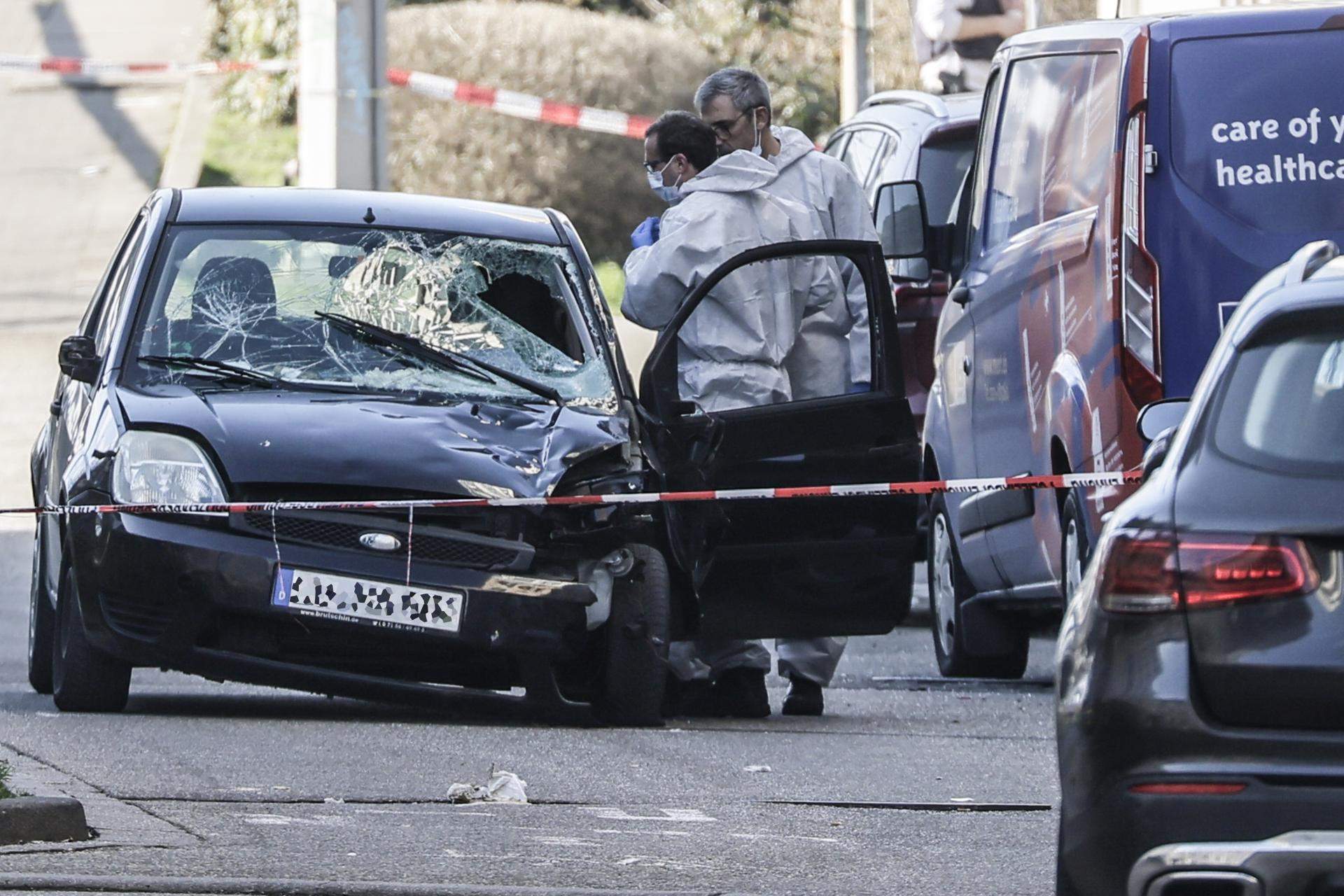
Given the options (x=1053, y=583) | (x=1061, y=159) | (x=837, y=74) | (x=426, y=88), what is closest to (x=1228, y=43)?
(x=1061, y=159)

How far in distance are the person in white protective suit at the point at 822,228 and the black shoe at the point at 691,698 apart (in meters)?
0.26

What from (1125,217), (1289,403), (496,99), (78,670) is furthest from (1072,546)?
(496,99)

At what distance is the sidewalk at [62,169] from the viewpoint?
1984 cm

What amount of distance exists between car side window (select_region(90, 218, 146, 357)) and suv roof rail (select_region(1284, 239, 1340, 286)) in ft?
15.2

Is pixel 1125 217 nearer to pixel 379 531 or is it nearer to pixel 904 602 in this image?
pixel 904 602

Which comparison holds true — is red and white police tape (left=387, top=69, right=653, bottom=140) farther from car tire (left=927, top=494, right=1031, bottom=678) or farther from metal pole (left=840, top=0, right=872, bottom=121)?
car tire (left=927, top=494, right=1031, bottom=678)

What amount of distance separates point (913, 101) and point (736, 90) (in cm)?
344

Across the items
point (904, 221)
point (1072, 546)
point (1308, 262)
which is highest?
point (1308, 262)

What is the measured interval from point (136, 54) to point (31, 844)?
1005 inches

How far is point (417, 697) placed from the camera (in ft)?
27.6

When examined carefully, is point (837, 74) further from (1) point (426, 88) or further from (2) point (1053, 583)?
(2) point (1053, 583)

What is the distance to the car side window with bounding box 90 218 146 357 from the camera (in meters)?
9.09

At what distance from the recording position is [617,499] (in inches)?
330

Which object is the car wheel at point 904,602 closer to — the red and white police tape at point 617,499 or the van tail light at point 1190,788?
the red and white police tape at point 617,499
